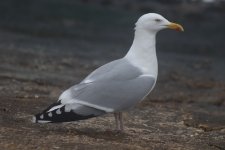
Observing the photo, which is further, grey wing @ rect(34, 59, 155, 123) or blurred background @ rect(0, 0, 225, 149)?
blurred background @ rect(0, 0, 225, 149)

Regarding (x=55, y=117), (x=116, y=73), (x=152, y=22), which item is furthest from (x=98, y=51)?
(x=55, y=117)

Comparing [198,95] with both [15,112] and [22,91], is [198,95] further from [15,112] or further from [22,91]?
[15,112]

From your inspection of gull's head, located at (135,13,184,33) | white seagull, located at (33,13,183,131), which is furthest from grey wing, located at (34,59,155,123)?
gull's head, located at (135,13,184,33)

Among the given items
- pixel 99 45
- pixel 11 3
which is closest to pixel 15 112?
pixel 99 45

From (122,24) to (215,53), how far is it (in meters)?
4.61

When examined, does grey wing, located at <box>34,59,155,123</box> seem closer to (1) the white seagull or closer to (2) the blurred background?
(1) the white seagull

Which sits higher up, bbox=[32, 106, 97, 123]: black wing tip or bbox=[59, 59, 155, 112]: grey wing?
bbox=[59, 59, 155, 112]: grey wing

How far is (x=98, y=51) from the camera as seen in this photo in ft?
51.5

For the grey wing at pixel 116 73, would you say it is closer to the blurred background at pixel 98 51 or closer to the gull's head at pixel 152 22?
the gull's head at pixel 152 22

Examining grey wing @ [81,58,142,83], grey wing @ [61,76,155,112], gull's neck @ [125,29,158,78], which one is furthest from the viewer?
gull's neck @ [125,29,158,78]

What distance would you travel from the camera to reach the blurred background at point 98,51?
862cm

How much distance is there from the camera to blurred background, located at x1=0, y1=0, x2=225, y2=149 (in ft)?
28.3

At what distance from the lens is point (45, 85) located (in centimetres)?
964

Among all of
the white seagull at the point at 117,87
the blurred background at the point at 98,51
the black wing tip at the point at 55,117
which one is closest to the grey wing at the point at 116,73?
the white seagull at the point at 117,87
